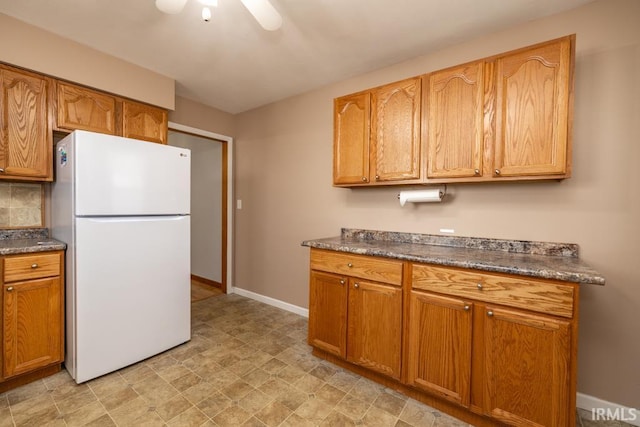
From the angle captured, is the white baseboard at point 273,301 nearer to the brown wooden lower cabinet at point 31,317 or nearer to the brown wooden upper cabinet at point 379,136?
the brown wooden upper cabinet at point 379,136

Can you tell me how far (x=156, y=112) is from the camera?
2607mm

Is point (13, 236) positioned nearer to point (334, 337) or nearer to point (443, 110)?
point (334, 337)

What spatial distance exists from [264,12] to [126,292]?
6.67 ft

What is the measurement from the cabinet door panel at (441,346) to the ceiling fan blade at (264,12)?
176 centimetres

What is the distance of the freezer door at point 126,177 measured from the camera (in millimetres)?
1790

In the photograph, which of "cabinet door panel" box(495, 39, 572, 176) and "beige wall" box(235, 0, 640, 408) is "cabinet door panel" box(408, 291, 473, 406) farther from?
"cabinet door panel" box(495, 39, 572, 176)

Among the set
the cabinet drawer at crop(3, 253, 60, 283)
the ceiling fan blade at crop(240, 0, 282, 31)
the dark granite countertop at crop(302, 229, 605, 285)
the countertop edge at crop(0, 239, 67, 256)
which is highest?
the ceiling fan blade at crop(240, 0, 282, 31)

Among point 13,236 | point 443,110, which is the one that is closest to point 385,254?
point 443,110

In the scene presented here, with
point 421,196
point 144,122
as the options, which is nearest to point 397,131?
point 421,196

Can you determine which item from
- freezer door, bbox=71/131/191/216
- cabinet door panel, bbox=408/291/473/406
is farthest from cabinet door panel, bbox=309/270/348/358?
freezer door, bbox=71/131/191/216

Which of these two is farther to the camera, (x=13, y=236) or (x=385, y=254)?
(x=13, y=236)

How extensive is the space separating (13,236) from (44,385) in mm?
1146

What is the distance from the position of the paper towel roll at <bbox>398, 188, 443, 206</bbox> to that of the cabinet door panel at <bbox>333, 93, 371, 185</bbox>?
320mm

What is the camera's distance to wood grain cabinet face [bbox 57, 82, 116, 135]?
2.10 metres
